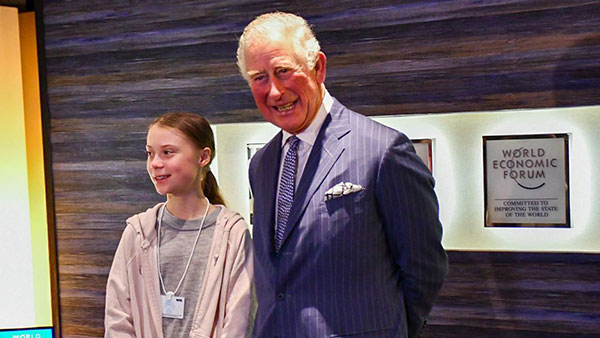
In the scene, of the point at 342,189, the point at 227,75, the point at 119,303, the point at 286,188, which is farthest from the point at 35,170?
the point at 342,189

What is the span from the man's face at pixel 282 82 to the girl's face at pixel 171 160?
1.77 ft

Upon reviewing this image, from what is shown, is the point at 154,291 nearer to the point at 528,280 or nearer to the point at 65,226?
the point at 528,280

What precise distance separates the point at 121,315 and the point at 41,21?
2313 mm

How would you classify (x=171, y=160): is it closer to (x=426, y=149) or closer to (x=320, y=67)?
(x=320, y=67)

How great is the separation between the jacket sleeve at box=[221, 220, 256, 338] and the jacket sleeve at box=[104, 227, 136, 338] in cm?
35

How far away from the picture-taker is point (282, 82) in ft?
7.13

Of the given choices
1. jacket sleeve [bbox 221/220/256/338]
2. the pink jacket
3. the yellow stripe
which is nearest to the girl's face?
the pink jacket

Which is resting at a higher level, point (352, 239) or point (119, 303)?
point (352, 239)

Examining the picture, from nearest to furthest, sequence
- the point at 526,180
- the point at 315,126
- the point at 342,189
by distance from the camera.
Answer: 1. the point at 342,189
2. the point at 315,126
3. the point at 526,180

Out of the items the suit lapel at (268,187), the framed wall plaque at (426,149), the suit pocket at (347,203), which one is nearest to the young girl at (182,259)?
the suit lapel at (268,187)

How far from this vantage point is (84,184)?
4.28 m

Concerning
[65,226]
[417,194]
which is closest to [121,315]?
[417,194]

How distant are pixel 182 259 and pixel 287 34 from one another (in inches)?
35.5

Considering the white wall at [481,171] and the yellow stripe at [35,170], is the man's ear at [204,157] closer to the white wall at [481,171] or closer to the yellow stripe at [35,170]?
the white wall at [481,171]
